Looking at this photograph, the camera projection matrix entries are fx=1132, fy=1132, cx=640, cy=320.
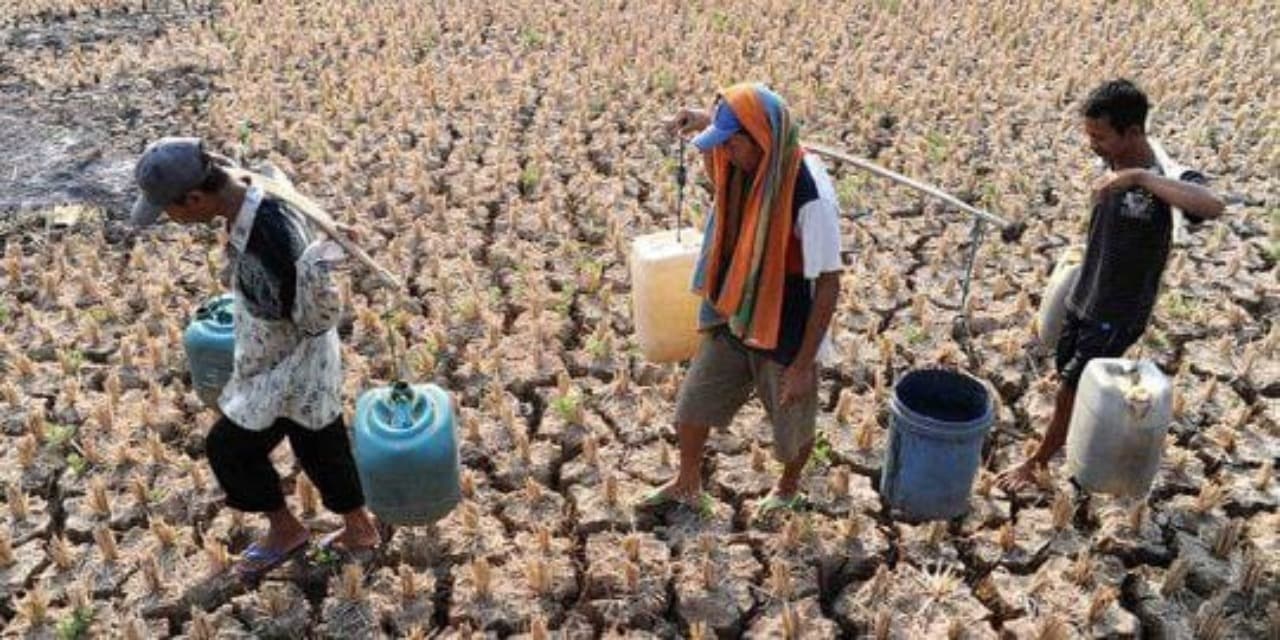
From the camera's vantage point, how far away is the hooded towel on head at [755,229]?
316 centimetres

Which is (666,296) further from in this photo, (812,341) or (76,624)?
(76,624)

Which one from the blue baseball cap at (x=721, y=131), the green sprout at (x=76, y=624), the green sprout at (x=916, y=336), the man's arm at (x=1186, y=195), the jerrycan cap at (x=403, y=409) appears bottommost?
the green sprout at (x=76, y=624)

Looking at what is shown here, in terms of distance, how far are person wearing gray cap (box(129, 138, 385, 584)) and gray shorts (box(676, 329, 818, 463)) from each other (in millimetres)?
1152

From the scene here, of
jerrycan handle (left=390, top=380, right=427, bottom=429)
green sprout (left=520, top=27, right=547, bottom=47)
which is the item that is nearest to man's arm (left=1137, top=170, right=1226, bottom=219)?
jerrycan handle (left=390, top=380, right=427, bottom=429)

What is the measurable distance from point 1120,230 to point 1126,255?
0.28ft

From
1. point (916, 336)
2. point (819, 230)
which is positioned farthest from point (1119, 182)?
point (916, 336)

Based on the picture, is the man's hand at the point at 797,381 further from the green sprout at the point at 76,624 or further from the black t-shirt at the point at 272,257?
the green sprout at the point at 76,624

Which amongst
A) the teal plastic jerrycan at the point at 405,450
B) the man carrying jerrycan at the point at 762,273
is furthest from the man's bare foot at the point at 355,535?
the man carrying jerrycan at the point at 762,273

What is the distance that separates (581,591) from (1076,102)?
5.58 meters

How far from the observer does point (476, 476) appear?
436cm

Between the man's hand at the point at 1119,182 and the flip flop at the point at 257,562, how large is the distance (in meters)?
2.88

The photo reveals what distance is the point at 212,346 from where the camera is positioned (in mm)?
4113

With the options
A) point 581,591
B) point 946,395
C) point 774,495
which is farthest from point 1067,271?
point 581,591

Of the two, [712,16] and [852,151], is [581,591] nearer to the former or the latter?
[852,151]
